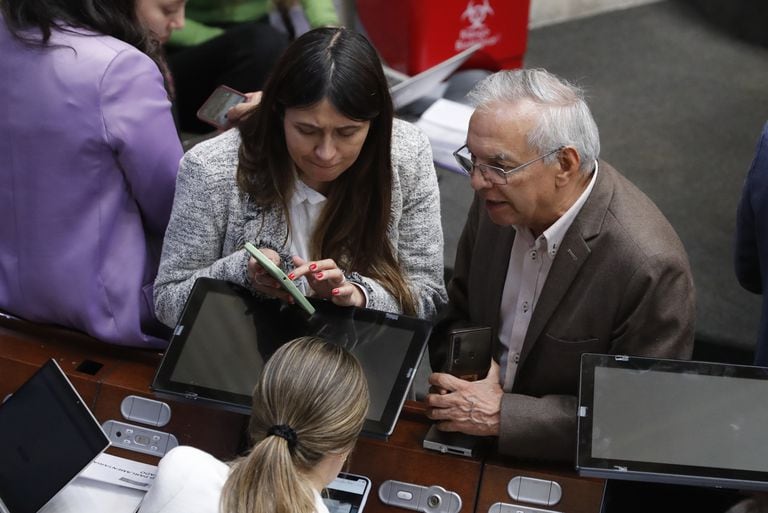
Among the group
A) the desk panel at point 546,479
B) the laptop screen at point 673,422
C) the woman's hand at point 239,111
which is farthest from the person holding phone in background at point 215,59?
the laptop screen at point 673,422

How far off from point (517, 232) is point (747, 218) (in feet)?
2.19

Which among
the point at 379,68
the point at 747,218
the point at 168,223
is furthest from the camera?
the point at 747,218

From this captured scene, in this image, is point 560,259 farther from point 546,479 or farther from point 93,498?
point 93,498

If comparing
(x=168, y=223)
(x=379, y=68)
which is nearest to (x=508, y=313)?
(x=379, y=68)

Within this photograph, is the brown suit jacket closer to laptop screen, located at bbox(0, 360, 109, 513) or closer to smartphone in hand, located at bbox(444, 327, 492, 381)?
smartphone in hand, located at bbox(444, 327, 492, 381)

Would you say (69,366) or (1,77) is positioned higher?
(1,77)

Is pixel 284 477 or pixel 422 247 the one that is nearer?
pixel 284 477

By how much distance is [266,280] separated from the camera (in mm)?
2162

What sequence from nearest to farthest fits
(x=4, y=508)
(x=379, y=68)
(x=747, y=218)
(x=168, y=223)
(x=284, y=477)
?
(x=284, y=477), (x=4, y=508), (x=379, y=68), (x=168, y=223), (x=747, y=218)

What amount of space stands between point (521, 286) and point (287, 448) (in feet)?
2.79

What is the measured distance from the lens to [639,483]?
2.24 metres

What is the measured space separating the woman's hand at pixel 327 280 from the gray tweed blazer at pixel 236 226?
116 millimetres

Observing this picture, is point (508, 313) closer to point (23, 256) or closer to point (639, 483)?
point (639, 483)

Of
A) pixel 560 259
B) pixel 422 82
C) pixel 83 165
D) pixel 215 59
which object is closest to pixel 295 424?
pixel 560 259
